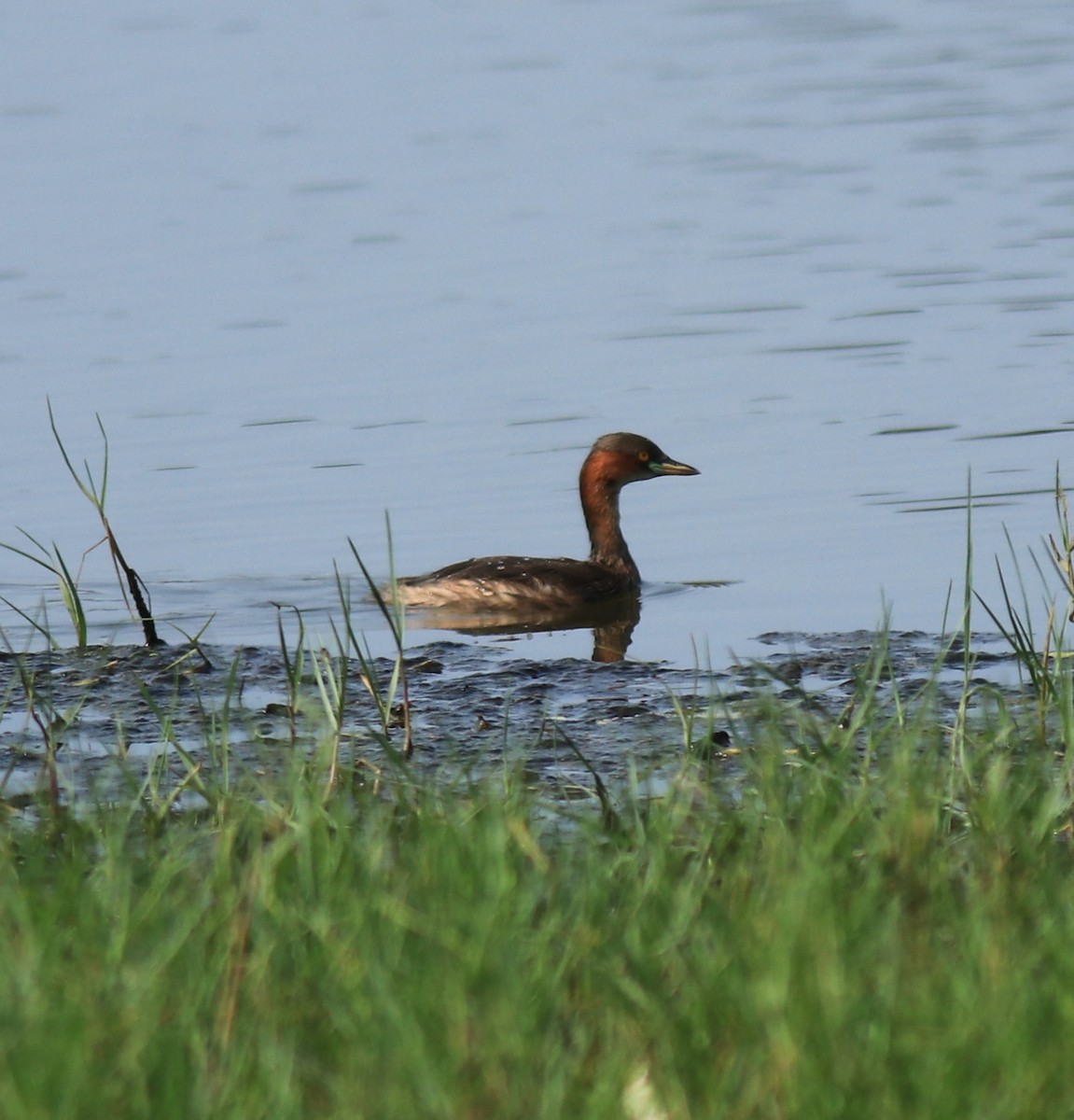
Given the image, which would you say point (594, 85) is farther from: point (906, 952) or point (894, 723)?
point (906, 952)

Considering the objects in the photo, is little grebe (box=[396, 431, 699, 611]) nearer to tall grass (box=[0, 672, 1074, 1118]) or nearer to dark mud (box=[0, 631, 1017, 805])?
dark mud (box=[0, 631, 1017, 805])

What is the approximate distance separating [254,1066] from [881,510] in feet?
24.5

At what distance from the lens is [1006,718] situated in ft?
17.6

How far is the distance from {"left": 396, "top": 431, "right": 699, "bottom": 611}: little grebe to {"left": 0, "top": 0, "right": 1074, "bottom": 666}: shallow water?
227mm

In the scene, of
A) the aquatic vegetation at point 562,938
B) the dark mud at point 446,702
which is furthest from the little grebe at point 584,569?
the aquatic vegetation at point 562,938

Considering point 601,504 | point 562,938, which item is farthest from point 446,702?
point 562,938

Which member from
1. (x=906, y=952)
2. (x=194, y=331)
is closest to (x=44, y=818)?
(x=906, y=952)

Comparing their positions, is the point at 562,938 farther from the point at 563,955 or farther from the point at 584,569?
the point at 584,569

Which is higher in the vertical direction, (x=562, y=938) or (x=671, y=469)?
(x=671, y=469)

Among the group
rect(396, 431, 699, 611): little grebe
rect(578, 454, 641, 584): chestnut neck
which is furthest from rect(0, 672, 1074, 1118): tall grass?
rect(578, 454, 641, 584): chestnut neck

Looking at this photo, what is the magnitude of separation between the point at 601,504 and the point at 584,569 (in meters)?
0.60

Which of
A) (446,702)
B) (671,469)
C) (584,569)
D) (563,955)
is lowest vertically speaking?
(563,955)

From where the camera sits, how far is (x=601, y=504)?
1122cm

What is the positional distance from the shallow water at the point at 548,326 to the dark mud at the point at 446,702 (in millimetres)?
677
